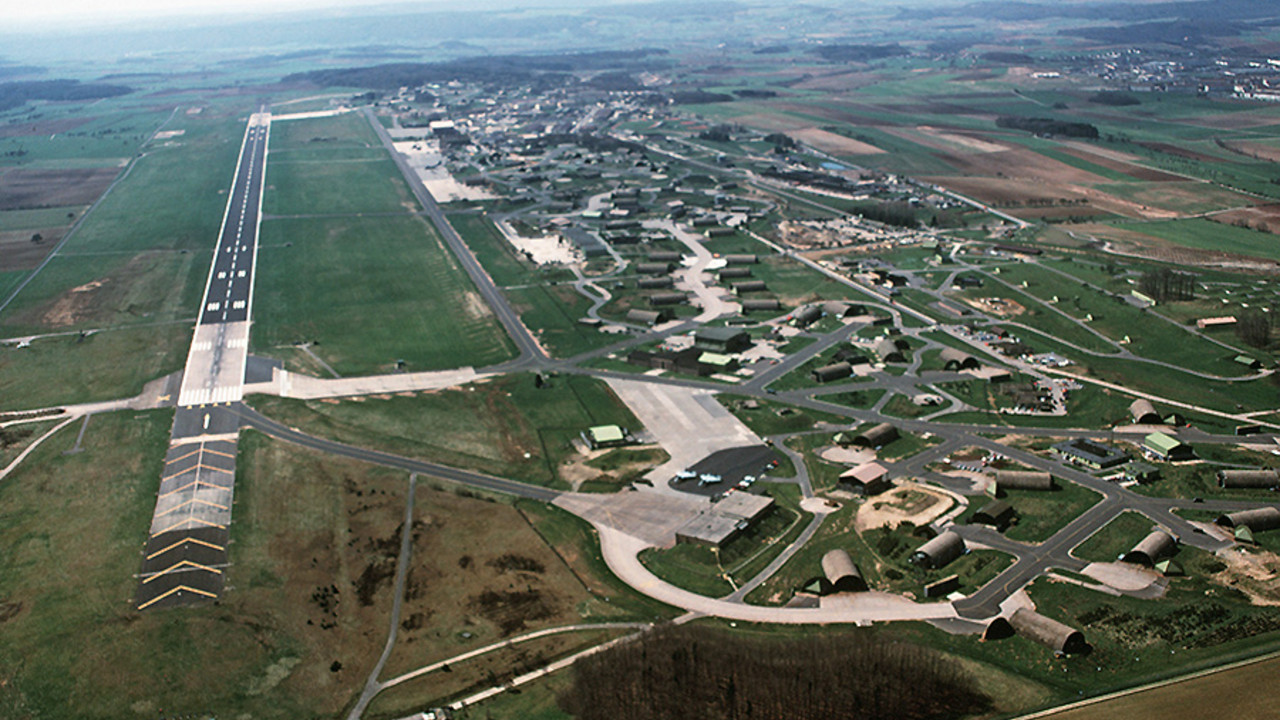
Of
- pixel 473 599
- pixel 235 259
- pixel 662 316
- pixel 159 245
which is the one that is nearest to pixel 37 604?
pixel 473 599

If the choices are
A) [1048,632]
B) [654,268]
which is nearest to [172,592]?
[1048,632]

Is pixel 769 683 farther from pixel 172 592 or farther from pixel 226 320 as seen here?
pixel 226 320

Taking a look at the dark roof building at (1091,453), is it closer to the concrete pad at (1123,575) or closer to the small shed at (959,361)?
the concrete pad at (1123,575)

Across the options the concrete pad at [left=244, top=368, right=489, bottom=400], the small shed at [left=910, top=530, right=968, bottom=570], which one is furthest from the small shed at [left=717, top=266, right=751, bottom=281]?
the small shed at [left=910, top=530, right=968, bottom=570]

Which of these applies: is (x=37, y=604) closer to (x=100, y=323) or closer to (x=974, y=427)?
(x=100, y=323)

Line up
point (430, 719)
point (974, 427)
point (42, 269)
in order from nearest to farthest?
point (430, 719) → point (974, 427) → point (42, 269)

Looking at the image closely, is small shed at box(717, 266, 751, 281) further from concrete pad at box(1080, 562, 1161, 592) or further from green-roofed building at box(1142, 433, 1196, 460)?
concrete pad at box(1080, 562, 1161, 592)
